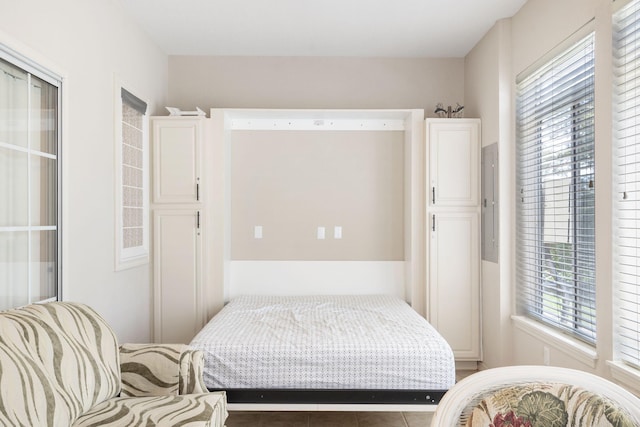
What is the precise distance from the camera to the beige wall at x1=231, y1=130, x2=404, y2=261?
4.07 m

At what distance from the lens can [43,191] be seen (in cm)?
225

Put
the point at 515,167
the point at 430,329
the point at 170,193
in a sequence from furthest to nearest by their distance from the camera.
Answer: the point at 170,193 < the point at 515,167 < the point at 430,329

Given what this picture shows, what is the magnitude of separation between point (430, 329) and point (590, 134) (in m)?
1.45

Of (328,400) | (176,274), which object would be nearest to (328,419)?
(328,400)

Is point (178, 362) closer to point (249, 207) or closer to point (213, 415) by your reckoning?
point (213, 415)

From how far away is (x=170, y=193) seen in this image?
367cm

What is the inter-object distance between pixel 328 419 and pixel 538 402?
1.72 meters

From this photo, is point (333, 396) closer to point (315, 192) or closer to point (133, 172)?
point (315, 192)

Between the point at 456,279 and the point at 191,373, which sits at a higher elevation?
the point at 456,279

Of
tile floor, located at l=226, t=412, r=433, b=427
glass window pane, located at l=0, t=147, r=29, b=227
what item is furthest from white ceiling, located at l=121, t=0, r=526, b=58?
tile floor, located at l=226, t=412, r=433, b=427

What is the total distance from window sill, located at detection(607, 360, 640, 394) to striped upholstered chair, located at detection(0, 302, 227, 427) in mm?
1827

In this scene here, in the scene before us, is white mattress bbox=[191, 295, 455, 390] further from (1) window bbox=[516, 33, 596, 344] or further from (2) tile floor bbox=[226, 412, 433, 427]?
(1) window bbox=[516, 33, 596, 344]

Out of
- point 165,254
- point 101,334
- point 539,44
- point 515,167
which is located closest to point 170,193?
point 165,254

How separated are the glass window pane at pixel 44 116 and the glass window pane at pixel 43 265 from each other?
0.44 metres
